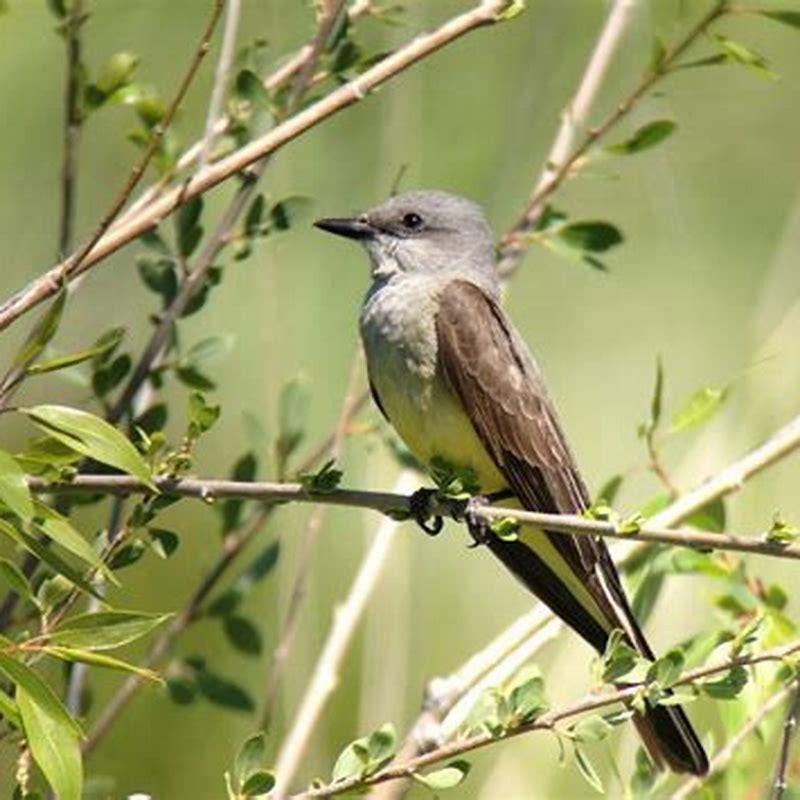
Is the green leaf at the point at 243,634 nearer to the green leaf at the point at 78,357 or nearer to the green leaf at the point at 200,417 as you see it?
the green leaf at the point at 200,417

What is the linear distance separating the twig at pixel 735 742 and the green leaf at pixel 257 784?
0.92 m

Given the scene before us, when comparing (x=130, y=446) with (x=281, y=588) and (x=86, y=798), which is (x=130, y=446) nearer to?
(x=86, y=798)

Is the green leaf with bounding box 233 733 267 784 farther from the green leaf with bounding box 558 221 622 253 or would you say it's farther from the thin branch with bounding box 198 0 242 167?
the green leaf with bounding box 558 221 622 253

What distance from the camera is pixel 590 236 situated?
12.4 ft

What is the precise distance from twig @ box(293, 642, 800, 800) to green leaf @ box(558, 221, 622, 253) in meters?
1.35

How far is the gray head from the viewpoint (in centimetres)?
419

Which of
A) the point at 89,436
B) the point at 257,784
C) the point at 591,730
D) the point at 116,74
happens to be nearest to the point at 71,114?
the point at 116,74

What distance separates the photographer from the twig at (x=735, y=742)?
3.16 metres

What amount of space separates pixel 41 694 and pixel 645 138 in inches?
77.3

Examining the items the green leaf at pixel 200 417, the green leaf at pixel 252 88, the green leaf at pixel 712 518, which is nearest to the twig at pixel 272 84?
the green leaf at pixel 252 88

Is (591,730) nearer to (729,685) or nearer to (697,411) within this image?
(729,685)

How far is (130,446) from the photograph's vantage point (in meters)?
2.38

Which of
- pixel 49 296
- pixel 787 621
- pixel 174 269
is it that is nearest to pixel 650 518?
pixel 787 621

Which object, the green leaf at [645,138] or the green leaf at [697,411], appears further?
the green leaf at [645,138]
